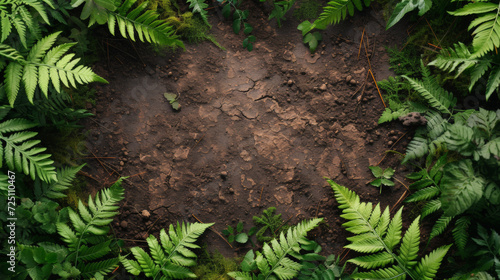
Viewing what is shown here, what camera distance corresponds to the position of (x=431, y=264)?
101 inches

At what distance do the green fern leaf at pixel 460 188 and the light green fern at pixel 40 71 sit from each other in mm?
2687

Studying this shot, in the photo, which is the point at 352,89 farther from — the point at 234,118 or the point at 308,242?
the point at 308,242

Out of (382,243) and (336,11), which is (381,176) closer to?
(382,243)

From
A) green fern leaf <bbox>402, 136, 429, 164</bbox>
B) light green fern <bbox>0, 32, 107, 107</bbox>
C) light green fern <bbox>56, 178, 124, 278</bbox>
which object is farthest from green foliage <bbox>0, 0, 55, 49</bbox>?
green fern leaf <bbox>402, 136, 429, 164</bbox>

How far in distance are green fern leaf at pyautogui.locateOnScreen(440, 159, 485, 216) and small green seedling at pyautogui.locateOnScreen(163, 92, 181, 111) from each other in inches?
91.0

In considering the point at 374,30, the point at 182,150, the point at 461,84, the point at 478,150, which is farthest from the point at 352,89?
the point at 182,150

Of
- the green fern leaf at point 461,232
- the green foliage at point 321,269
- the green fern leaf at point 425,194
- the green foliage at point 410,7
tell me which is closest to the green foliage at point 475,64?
the green foliage at point 410,7

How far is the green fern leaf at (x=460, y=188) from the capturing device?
7.75 feet

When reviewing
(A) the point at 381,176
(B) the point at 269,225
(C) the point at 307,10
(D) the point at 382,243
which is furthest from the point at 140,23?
(D) the point at 382,243

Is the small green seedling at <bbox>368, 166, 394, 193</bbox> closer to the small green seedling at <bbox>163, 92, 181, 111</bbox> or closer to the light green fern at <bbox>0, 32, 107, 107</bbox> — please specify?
the small green seedling at <bbox>163, 92, 181, 111</bbox>

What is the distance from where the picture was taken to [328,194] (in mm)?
3023

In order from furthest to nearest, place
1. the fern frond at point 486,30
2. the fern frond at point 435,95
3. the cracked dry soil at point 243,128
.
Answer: the cracked dry soil at point 243,128, the fern frond at point 435,95, the fern frond at point 486,30

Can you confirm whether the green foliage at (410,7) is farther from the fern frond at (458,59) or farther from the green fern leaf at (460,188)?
the green fern leaf at (460,188)

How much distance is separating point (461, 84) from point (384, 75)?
0.67 m
